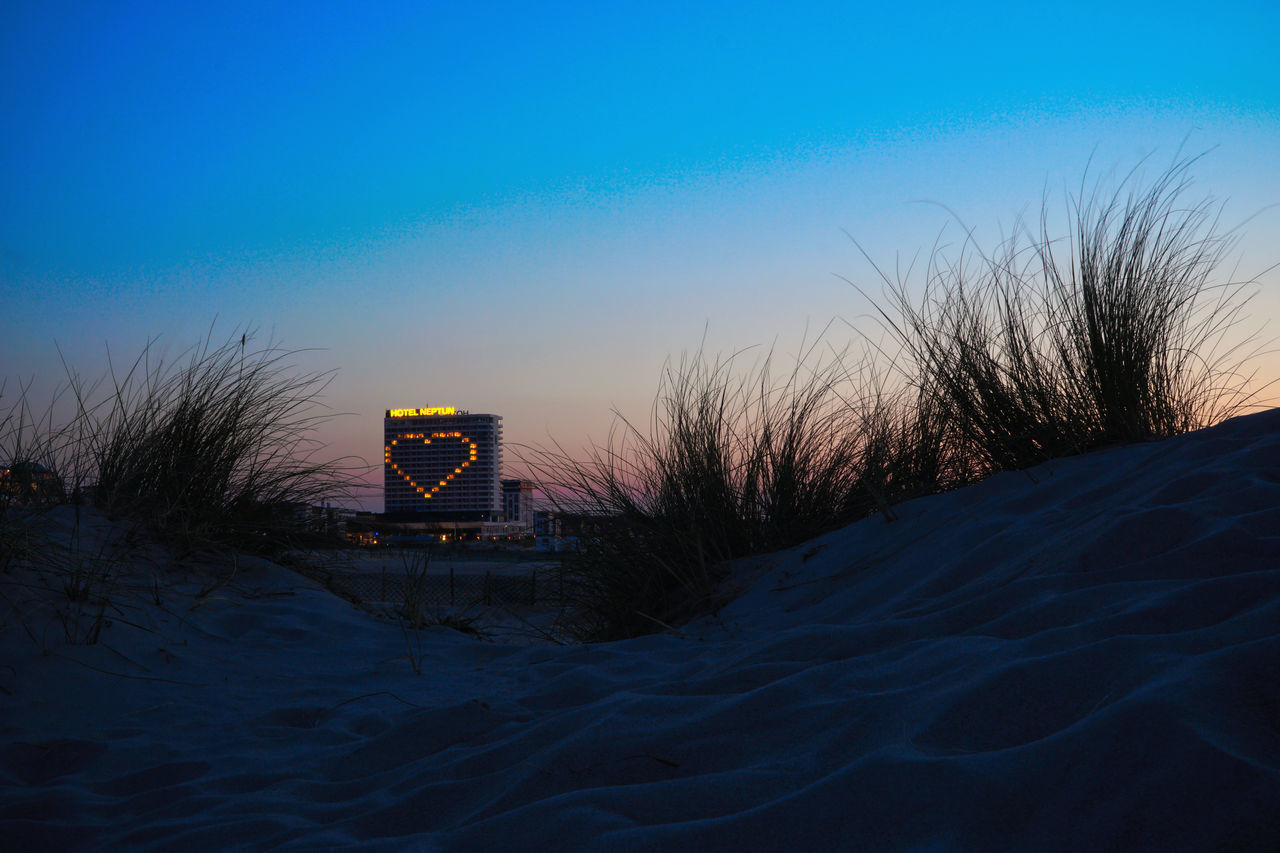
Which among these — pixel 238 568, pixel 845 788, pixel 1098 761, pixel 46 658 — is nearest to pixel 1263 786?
pixel 1098 761

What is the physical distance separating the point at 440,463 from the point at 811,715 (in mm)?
95211

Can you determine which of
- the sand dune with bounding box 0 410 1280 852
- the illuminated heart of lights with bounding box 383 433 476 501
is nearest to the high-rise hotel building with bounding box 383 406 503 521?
the illuminated heart of lights with bounding box 383 433 476 501

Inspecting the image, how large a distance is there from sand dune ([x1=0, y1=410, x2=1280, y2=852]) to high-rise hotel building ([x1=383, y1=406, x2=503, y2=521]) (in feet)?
242

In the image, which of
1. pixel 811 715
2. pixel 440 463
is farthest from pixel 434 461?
pixel 811 715

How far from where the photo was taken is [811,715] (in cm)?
141

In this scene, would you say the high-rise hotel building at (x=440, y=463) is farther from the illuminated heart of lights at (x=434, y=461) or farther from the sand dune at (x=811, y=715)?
the sand dune at (x=811, y=715)

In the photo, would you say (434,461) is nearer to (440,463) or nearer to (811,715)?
(440,463)

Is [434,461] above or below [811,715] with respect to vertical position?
above

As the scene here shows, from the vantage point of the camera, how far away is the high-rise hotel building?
8131cm

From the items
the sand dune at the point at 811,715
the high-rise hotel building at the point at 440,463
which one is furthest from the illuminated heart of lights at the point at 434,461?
the sand dune at the point at 811,715

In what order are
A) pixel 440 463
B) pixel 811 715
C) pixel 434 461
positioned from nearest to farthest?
pixel 811 715
pixel 440 463
pixel 434 461

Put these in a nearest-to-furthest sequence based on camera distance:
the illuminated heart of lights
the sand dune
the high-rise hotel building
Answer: the sand dune < the high-rise hotel building < the illuminated heart of lights

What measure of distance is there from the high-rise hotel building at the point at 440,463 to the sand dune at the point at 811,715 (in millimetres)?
73845

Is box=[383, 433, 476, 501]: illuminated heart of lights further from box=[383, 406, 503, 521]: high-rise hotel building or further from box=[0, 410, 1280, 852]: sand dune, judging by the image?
box=[0, 410, 1280, 852]: sand dune
